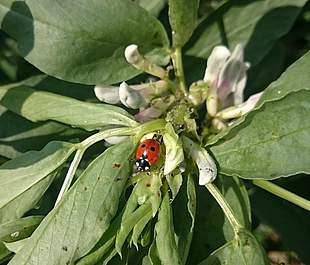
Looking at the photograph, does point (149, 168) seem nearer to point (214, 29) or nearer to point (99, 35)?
point (99, 35)

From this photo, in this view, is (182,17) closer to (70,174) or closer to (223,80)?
(223,80)

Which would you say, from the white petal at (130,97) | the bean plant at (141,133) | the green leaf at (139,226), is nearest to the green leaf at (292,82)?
the bean plant at (141,133)

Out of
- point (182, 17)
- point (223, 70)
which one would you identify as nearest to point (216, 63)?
point (223, 70)

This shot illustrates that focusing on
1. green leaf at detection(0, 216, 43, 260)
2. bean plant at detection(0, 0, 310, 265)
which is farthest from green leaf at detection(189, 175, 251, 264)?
green leaf at detection(0, 216, 43, 260)

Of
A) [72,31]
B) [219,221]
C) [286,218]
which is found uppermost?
[72,31]

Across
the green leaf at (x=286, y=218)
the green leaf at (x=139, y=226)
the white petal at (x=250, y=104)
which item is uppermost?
the white petal at (x=250, y=104)

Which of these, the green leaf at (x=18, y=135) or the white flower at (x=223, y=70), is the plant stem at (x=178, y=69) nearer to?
the white flower at (x=223, y=70)
